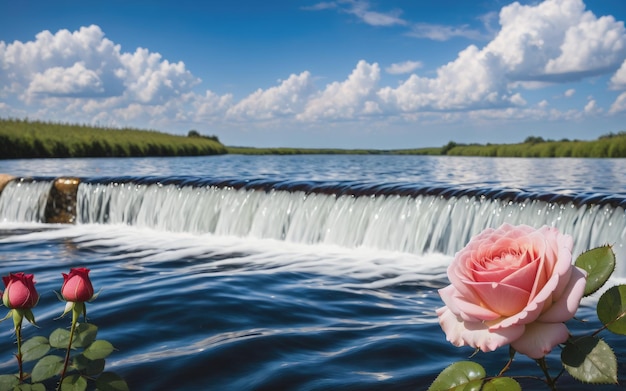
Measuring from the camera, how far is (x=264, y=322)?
19.6ft

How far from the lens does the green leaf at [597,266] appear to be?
64.5 inches

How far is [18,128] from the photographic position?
3975 cm

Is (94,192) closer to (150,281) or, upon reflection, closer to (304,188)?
(304,188)

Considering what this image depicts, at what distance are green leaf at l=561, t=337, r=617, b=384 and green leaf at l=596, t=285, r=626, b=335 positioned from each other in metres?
0.09

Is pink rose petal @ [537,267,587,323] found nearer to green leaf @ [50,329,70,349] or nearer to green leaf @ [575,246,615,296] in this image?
green leaf @ [575,246,615,296]

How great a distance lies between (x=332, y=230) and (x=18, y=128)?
33.8 metres

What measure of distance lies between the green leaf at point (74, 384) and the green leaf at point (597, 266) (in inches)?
79.3

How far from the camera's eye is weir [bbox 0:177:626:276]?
10328 millimetres

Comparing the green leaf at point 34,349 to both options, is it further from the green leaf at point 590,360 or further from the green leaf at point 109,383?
the green leaf at point 590,360

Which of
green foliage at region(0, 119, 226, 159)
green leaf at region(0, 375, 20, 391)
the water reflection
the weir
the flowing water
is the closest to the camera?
green leaf at region(0, 375, 20, 391)

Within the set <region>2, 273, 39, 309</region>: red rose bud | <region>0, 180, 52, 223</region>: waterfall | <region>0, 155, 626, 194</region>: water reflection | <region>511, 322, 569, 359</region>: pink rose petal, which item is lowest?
<region>0, 180, 52, 223</region>: waterfall

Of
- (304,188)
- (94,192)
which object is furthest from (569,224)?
(94,192)

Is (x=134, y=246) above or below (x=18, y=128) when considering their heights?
below

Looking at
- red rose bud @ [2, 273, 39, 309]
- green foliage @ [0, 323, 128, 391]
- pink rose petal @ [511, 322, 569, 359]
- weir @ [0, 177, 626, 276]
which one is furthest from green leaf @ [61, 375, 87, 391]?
weir @ [0, 177, 626, 276]
